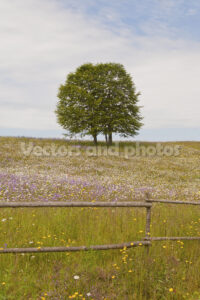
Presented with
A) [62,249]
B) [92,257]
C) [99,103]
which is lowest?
[92,257]

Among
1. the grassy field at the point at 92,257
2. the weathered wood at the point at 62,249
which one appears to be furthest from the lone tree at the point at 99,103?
the weathered wood at the point at 62,249

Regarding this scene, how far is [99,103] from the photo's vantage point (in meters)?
39.2

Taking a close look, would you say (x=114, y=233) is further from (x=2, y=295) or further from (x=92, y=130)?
(x=92, y=130)

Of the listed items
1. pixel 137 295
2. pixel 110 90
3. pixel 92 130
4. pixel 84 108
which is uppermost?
pixel 110 90

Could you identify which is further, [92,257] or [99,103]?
[99,103]

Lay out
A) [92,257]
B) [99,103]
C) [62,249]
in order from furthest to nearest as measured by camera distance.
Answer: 1. [99,103]
2. [92,257]
3. [62,249]

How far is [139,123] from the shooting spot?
42.0 m

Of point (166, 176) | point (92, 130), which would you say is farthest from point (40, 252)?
point (92, 130)

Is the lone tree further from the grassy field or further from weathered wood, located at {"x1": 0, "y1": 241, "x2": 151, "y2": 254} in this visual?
weathered wood, located at {"x1": 0, "y1": 241, "x2": 151, "y2": 254}

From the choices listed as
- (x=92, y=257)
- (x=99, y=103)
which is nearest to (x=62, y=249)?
(x=92, y=257)

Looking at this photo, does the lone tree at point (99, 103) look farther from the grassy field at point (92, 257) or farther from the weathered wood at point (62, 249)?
the weathered wood at point (62, 249)

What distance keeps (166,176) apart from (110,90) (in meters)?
20.7

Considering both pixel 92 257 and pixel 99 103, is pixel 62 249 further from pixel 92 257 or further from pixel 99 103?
pixel 99 103

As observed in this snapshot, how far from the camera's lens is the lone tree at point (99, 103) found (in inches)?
1551
